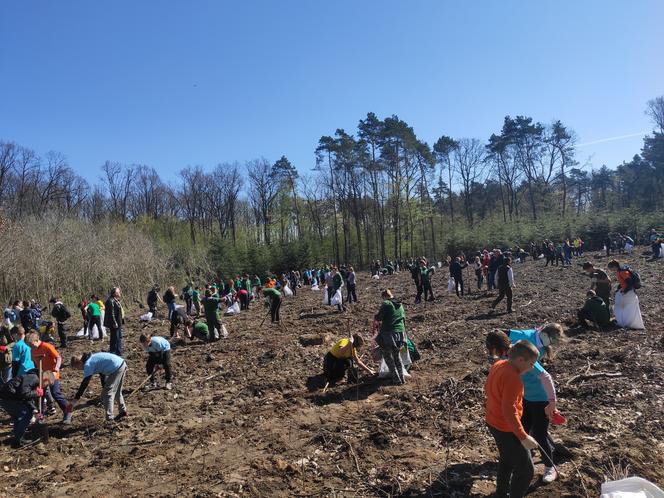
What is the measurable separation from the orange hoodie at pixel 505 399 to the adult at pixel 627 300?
7.16 m

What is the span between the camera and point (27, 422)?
6387mm

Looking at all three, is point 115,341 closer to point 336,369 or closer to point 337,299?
point 336,369

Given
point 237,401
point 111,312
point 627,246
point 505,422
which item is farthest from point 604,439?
point 627,246

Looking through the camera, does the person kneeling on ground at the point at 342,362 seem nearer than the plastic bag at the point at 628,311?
Yes

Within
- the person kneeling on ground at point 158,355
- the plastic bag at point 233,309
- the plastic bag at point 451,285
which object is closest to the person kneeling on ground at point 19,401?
the person kneeling on ground at point 158,355

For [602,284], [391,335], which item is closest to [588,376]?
[391,335]

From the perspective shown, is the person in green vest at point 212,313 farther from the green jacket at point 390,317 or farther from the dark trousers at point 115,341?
the green jacket at point 390,317

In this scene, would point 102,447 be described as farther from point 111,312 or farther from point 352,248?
point 352,248

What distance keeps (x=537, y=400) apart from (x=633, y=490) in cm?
101

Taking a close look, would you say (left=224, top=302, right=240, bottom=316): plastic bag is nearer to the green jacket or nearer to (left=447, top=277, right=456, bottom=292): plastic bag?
(left=447, top=277, right=456, bottom=292): plastic bag

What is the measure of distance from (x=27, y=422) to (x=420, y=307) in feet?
39.3

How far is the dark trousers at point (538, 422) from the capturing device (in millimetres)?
4164

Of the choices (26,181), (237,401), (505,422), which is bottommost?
(237,401)

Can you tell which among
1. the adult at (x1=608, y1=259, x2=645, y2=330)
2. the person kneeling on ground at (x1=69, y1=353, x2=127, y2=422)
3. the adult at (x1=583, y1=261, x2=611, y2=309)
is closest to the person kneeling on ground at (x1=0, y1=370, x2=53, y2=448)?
the person kneeling on ground at (x1=69, y1=353, x2=127, y2=422)
